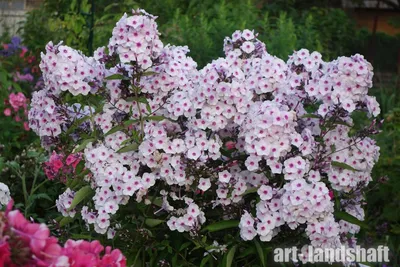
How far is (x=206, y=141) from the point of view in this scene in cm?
300

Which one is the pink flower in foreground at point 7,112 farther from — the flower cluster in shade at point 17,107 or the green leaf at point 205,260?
the green leaf at point 205,260

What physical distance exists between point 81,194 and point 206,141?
22.1 inches

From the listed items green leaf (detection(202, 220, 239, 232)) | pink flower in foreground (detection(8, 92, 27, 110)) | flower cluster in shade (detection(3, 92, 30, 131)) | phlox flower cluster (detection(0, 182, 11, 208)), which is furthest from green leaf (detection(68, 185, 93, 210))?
pink flower in foreground (detection(8, 92, 27, 110))

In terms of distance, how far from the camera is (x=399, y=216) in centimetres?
463

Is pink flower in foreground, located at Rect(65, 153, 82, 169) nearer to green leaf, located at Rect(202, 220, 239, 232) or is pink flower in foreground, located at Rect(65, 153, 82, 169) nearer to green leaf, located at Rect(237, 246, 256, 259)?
green leaf, located at Rect(202, 220, 239, 232)

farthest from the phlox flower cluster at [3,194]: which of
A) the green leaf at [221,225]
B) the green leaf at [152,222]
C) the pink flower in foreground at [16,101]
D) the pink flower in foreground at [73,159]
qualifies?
the pink flower in foreground at [16,101]

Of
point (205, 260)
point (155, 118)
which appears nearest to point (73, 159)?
point (155, 118)

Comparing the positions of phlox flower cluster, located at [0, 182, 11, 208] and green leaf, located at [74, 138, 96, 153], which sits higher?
green leaf, located at [74, 138, 96, 153]

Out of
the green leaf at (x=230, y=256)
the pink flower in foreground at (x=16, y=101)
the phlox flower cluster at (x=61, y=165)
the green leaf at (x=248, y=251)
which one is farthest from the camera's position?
the pink flower in foreground at (x=16, y=101)

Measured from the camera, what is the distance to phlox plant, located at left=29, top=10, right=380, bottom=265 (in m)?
2.94

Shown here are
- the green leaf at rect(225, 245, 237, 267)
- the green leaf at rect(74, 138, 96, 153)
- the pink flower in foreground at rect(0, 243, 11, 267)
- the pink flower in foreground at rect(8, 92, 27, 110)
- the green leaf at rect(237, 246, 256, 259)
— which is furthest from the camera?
the pink flower in foreground at rect(8, 92, 27, 110)

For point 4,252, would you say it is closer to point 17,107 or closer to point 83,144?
point 83,144

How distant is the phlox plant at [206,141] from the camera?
2.94m

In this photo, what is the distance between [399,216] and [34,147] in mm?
2339
